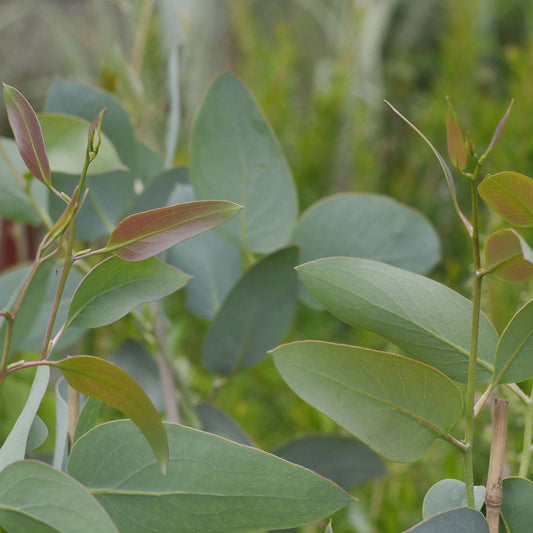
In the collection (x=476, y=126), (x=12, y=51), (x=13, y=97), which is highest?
(x=13, y=97)

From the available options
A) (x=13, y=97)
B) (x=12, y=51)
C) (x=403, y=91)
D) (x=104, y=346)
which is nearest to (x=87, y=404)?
(x=13, y=97)

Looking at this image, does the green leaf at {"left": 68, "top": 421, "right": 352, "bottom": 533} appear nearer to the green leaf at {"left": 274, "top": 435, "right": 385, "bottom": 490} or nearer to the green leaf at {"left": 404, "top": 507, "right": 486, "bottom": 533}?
the green leaf at {"left": 404, "top": 507, "right": 486, "bottom": 533}

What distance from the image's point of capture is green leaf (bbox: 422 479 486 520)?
0.16 m

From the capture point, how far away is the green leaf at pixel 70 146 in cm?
21

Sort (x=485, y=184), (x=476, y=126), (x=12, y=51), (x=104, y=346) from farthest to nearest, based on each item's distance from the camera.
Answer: (x=12, y=51) → (x=476, y=126) → (x=104, y=346) → (x=485, y=184)

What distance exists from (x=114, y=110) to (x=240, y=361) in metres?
0.11

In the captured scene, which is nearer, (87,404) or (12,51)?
(87,404)

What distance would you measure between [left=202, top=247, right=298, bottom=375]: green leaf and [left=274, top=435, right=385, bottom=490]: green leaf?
4cm

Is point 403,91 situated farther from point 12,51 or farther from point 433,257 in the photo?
point 12,51

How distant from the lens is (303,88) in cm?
123

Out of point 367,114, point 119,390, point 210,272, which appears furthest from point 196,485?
point 367,114

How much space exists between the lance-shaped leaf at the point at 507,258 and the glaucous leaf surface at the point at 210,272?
5.7 inches

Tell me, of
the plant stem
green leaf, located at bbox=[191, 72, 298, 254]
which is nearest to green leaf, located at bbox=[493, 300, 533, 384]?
the plant stem

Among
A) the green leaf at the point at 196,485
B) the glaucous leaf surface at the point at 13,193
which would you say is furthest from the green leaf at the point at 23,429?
the glaucous leaf surface at the point at 13,193
